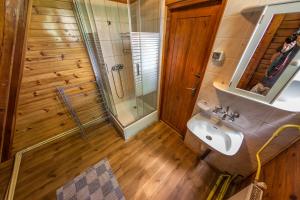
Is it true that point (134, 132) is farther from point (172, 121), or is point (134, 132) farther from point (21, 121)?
point (21, 121)

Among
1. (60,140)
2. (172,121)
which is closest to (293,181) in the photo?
Result: (172,121)

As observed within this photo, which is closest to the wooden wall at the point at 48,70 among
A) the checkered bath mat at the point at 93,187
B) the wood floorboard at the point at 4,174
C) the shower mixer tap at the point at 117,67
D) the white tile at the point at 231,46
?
the wood floorboard at the point at 4,174

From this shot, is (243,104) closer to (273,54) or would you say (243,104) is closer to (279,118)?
(279,118)

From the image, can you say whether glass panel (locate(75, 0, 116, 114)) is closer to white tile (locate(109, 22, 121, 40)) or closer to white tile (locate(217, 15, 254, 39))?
white tile (locate(109, 22, 121, 40))

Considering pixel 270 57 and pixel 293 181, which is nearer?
pixel 293 181

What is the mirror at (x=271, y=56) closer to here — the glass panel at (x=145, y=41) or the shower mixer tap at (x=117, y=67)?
the glass panel at (x=145, y=41)

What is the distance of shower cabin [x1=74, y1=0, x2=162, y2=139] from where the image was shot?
1.58 meters

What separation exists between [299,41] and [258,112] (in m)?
0.59

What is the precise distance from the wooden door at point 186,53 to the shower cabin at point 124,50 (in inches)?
8.9

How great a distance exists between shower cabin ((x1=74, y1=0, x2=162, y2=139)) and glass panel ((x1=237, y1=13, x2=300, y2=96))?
1.23 m

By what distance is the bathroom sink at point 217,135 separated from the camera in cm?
112

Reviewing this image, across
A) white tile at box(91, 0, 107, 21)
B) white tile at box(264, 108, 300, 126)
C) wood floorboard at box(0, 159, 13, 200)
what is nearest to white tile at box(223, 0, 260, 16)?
white tile at box(264, 108, 300, 126)

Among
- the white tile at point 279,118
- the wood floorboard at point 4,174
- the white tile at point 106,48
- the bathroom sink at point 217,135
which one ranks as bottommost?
the wood floorboard at point 4,174

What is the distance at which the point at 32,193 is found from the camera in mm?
1374
